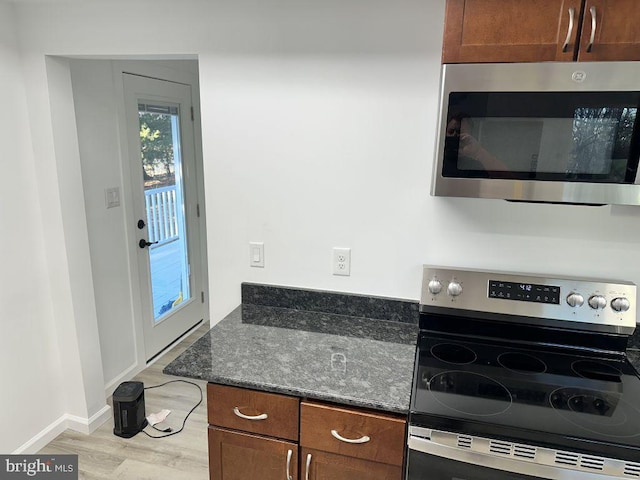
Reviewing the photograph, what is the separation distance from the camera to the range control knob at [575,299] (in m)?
1.56

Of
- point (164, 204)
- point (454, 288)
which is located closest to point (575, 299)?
point (454, 288)

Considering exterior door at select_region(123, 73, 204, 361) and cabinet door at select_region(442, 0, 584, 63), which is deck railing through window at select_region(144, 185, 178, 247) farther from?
cabinet door at select_region(442, 0, 584, 63)

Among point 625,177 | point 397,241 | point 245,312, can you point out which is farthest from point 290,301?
point 625,177

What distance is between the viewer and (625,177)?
4.07 ft

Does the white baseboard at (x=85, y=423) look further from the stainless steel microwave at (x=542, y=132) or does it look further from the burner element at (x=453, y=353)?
the stainless steel microwave at (x=542, y=132)

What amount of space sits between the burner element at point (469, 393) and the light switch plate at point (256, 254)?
2.95ft

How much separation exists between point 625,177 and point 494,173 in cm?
36

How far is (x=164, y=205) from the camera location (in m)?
3.17

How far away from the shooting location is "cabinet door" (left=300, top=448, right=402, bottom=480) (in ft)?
4.31

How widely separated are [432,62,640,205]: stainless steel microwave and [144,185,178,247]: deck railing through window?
2293 millimetres

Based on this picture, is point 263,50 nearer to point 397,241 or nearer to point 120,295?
point 397,241

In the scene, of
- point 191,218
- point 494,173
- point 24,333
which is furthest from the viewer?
point 191,218

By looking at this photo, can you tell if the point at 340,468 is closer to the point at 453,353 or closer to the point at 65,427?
the point at 453,353

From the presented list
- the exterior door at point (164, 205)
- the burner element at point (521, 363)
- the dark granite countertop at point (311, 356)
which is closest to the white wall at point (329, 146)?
the dark granite countertop at point (311, 356)
